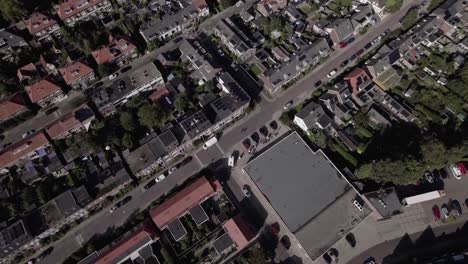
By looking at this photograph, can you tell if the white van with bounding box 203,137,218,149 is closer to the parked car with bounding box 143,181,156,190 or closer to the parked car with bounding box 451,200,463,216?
the parked car with bounding box 143,181,156,190

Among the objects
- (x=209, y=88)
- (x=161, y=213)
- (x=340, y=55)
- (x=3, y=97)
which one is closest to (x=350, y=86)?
(x=340, y=55)

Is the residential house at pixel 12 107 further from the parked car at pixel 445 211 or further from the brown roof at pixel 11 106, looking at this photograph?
the parked car at pixel 445 211

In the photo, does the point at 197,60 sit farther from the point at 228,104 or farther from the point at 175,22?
the point at 228,104

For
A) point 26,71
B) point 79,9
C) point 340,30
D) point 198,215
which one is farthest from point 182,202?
point 79,9

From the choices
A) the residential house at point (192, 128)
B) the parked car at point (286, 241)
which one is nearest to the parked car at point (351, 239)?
the parked car at point (286, 241)

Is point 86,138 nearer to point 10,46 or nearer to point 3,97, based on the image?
point 3,97

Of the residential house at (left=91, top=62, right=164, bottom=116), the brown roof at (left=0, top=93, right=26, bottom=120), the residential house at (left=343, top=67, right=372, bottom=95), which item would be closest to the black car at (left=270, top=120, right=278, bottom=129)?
the residential house at (left=343, top=67, right=372, bottom=95)

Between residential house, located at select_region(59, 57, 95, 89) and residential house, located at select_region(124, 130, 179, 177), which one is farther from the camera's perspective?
residential house, located at select_region(59, 57, 95, 89)
